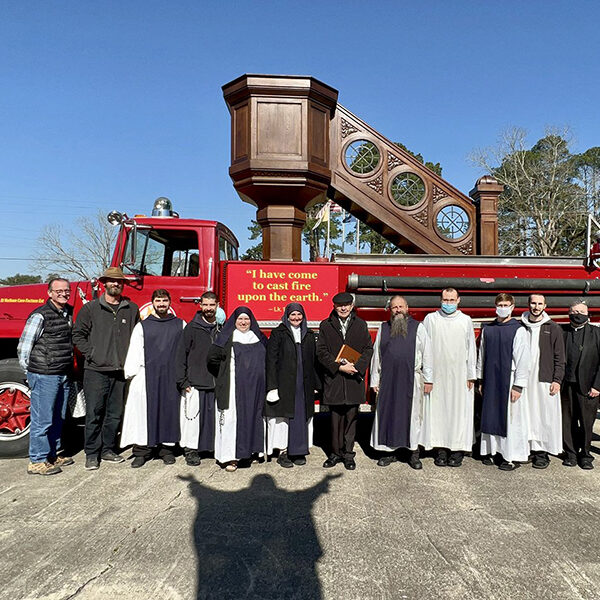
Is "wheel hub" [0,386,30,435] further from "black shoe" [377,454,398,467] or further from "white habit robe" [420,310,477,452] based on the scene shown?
"white habit robe" [420,310,477,452]

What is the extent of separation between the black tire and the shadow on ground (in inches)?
84.0

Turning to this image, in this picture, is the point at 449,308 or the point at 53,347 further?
the point at 449,308

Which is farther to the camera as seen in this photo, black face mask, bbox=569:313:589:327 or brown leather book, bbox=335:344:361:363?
black face mask, bbox=569:313:589:327

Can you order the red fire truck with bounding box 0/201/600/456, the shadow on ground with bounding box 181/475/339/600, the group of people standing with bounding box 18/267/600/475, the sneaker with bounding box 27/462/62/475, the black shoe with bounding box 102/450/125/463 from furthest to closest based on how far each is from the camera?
the red fire truck with bounding box 0/201/600/456 → the black shoe with bounding box 102/450/125/463 → the group of people standing with bounding box 18/267/600/475 → the sneaker with bounding box 27/462/62/475 → the shadow on ground with bounding box 181/475/339/600

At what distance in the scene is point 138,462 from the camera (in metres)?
4.49

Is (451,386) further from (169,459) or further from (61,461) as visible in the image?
(61,461)

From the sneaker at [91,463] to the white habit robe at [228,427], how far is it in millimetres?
1270

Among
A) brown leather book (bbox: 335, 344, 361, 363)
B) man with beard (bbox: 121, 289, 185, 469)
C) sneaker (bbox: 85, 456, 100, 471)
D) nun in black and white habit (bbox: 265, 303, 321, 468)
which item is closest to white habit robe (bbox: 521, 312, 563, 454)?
brown leather book (bbox: 335, 344, 361, 363)

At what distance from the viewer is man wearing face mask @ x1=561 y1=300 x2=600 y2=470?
4566 mm

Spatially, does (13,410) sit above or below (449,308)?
below

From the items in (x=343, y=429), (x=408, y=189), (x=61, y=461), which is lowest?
(x=61, y=461)

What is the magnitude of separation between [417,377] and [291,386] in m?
1.35

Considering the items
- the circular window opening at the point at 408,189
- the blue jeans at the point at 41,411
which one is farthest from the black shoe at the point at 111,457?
the circular window opening at the point at 408,189

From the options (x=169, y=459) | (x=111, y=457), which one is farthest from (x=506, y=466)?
(x=111, y=457)
